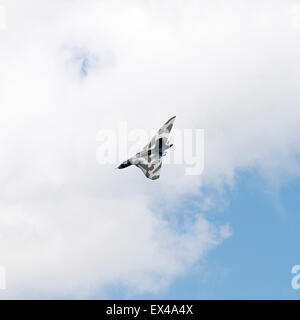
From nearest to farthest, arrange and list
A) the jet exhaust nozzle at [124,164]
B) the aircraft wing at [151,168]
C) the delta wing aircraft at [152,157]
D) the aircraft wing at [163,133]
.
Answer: the aircraft wing at [151,168], the delta wing aircraft at [152,157], the jet exhaust nozzle at [124,164], the aircraft wing at [163,133]

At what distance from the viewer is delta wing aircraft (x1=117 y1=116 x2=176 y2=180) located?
120438mm

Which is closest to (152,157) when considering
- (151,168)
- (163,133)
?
(151,168)

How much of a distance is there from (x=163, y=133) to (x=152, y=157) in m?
12.6

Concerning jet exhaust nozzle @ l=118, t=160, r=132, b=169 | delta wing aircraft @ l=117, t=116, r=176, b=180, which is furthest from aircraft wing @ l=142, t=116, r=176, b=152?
jet exhaust nozzle @ l=118, t=160, r=132, b=169

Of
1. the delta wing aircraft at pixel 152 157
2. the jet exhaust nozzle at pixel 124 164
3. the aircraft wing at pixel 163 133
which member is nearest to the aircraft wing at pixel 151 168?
the delta wing aircraft at pixel 152 157

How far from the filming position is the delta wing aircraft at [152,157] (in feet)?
395

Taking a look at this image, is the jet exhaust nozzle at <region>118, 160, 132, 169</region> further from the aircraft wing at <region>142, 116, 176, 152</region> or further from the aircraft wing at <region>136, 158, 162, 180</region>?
the aircraft wing at <region>142, 116, 176, 152</region>

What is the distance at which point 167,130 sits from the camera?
134000mm

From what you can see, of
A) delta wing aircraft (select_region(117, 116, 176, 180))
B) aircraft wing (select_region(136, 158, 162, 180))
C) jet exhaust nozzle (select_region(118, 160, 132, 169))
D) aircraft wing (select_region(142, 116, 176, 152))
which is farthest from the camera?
aircraft wing (select_region(142, 116, 176, 152))

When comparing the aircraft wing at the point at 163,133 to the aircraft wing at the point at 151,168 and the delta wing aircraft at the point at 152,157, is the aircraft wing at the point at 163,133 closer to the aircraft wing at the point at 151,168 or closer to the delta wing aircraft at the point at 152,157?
the delta wing aircraft at the point at 152,157

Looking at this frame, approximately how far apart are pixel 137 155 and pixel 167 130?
1552cm

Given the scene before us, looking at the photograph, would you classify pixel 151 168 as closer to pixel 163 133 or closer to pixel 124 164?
pixel 124 164
